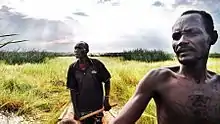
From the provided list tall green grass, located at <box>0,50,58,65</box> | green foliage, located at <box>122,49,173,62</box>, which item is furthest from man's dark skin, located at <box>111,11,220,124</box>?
tall green grass, located at <box>0,50,58,65</box>

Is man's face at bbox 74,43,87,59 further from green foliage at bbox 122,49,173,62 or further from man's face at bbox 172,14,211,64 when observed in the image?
man's face at bbox 172,14,211,64

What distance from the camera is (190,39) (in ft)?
1.98

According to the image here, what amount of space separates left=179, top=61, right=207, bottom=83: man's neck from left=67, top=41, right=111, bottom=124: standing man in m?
1.23

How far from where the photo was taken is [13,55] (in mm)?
2902

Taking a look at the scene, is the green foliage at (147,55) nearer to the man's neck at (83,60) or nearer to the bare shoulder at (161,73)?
the man's neck at (83,60)

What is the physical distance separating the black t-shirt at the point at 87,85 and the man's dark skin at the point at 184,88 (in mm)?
1233

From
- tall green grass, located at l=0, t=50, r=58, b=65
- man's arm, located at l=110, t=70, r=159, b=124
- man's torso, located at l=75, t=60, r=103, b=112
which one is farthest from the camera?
tall green grass, located at l=0, t=50, r=58, b=65

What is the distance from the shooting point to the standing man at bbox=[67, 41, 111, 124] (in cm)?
185

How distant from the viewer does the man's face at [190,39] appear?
1.96ft

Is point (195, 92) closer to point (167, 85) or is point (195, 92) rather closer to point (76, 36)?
point (167, 85)

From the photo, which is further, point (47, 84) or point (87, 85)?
point (47, 84)

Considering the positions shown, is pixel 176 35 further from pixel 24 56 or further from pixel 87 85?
pixel 24 56

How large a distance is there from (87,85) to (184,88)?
1256mm

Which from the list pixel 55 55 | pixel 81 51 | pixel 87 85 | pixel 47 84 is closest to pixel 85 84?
pixel 87 85
